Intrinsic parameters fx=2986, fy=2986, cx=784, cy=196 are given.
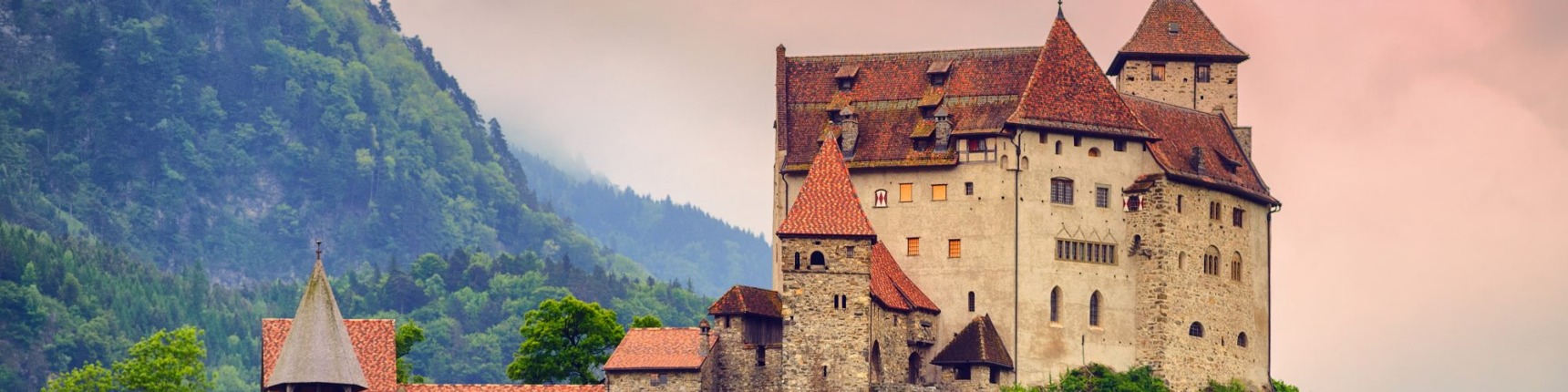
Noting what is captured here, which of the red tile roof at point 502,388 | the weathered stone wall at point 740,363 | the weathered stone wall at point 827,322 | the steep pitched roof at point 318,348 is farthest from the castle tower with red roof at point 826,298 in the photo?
the steep pitched roof at point 318,348

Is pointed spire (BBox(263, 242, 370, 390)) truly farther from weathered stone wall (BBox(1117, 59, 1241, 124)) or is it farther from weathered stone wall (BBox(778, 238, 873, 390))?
weathered stone wall (BBox(1117, 59, 1241, 124))

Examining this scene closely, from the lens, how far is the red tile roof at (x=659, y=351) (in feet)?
321

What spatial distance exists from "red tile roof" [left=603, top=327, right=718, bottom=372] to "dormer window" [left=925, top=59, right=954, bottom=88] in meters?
17.8

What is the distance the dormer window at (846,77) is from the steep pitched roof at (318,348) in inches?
1097

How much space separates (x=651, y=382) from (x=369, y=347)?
31.2 feet

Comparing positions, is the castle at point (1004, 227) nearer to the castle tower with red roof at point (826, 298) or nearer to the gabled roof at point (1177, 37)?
the castle tower with red roof at point (826, 298)

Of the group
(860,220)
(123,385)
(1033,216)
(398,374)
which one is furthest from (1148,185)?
(123,385)

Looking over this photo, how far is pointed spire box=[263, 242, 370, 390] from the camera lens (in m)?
90.4

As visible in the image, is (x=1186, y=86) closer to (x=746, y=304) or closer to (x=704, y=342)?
(x=746, y=304)

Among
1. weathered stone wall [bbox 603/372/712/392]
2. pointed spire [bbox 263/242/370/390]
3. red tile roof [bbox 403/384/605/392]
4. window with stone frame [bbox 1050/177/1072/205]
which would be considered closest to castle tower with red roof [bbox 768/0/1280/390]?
window with stone frame [bbox 1050/177/1072/205]

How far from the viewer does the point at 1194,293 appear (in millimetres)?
110812

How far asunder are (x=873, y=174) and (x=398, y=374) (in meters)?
18.9

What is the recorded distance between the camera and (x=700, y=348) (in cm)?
9862

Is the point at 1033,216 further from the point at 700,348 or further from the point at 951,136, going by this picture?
the point at 700,348
